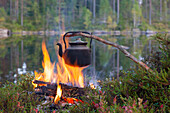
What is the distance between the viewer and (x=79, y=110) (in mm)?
3742

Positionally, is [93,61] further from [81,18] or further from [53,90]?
[81,18]

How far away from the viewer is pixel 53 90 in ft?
15.3

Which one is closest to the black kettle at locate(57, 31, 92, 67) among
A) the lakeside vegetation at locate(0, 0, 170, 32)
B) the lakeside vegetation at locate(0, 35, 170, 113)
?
the lakeside vegetation at locate(0, 35, 170, 113)

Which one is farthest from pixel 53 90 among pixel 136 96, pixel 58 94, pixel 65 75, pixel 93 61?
pixel 93 61

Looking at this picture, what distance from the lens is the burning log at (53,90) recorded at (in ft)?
15.3

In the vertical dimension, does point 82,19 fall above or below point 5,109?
above

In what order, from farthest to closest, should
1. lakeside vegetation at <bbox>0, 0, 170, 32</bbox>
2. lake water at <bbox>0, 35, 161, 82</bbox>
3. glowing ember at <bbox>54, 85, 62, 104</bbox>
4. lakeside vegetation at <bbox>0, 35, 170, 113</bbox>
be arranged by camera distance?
lakeside vegetation at <bbox>0, 0, 170, 32</bbox>
lake water at <bbox>0, 35, 161, 82</bbox>
glowing ember at <bbox>54, 85, 62, 104</bbox>
lakeside vegetation at <bbox>0, 35, 170, 113</bbox>

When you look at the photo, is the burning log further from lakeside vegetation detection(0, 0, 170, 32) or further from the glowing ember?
lakeside vegetation detection(0, 0, 170, 32)

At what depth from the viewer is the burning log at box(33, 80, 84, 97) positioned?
15.3 feet

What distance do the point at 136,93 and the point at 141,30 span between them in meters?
53.3

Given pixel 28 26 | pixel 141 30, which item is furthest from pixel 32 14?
pixel 141 30

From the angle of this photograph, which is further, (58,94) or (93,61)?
(93,61)

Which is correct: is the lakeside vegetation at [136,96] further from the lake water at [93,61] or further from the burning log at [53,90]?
the lake water at [93,61]

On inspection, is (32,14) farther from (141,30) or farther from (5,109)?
(5,109)
